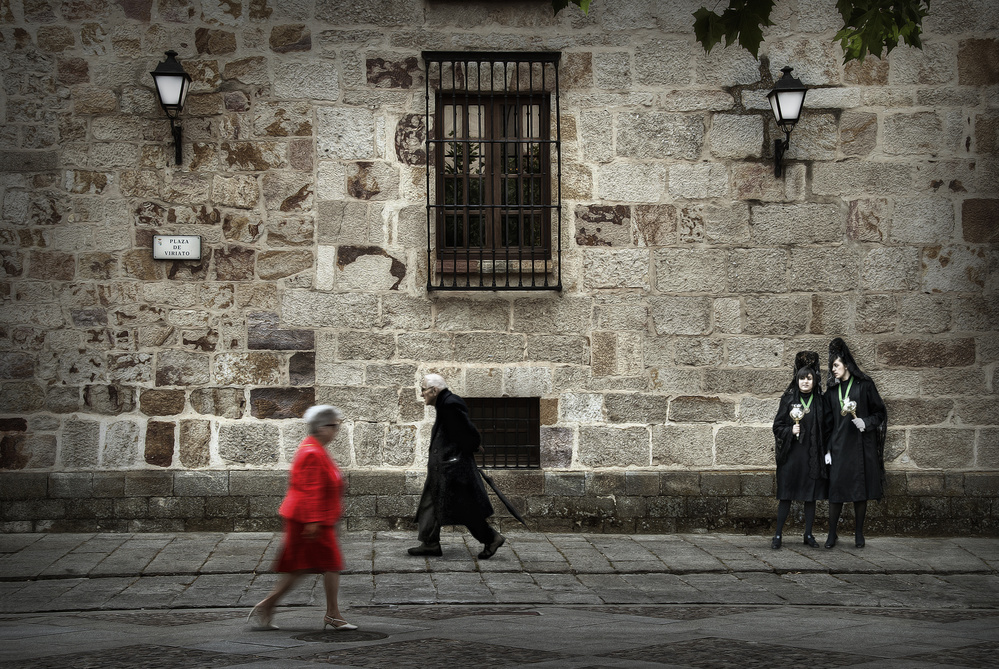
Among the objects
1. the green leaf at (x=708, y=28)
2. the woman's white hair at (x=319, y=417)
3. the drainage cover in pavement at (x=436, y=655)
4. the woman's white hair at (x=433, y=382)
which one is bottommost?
the drainage cover in pavement at (x=436, y=655)

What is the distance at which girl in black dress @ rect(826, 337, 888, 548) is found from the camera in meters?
9.42

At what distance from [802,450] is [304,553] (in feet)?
16.3

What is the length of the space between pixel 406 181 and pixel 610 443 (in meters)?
3.13

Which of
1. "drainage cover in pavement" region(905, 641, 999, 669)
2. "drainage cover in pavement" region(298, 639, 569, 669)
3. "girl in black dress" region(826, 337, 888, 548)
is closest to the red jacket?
"drainage cover in pavement" region(298, 639, 569, 669)

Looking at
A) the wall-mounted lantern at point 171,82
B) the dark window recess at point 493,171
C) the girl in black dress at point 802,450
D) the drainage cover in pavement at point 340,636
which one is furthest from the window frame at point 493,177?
the drainage cover in pavement at point 340,636

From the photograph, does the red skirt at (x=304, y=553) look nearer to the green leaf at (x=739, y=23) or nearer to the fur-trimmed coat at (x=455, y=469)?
the fur-trimmed coat at (x=455, y=469)

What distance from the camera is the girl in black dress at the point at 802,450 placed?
372 inches

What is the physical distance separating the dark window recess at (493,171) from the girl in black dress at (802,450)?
239 cm

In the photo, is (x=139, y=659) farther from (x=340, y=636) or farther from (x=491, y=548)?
(x=491, y=548)

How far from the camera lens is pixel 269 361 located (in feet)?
33.3

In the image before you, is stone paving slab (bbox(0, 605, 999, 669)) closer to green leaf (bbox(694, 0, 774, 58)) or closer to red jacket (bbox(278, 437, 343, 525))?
red jacket (bbox(278, 437, 343, 525))

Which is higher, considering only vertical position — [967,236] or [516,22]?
[516,22]

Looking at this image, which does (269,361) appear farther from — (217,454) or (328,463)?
(328,463)

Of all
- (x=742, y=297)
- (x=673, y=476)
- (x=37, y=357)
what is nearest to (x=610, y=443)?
(x=673, y=476)
